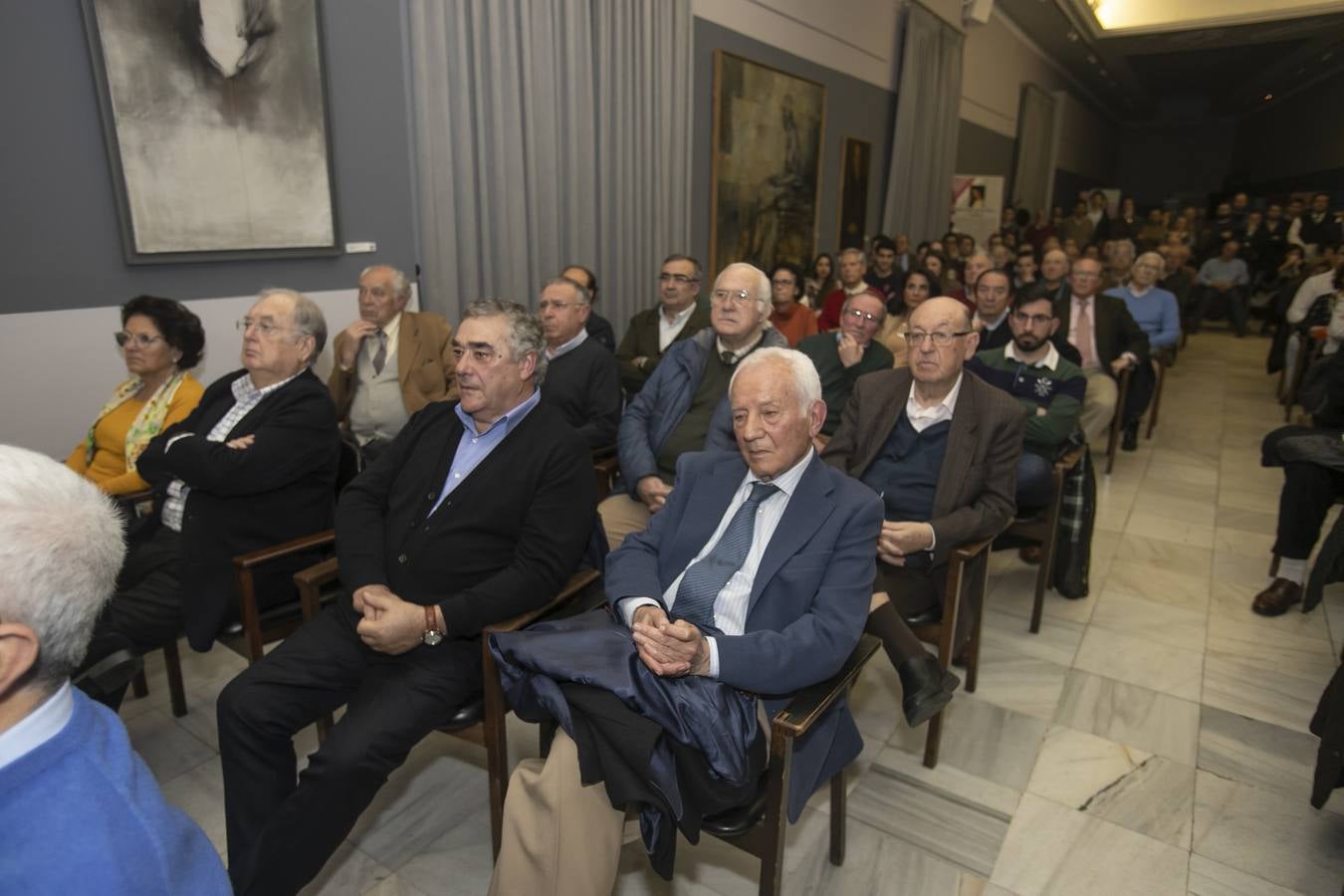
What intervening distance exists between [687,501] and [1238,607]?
2799 millimetres

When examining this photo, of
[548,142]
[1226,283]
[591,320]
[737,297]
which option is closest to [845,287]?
[591,320]

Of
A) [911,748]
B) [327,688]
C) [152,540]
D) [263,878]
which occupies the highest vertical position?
[152,540]

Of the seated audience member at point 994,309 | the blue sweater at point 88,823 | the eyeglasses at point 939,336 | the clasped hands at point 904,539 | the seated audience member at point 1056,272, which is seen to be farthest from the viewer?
the seated audience member at point 1056,272

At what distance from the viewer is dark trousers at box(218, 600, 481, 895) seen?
1599 millimetres

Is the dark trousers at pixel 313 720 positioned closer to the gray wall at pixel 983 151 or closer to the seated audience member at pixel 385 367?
the seated audience member at pixel 385 367

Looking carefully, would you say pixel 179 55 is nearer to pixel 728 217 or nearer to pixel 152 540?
pixel 152 540

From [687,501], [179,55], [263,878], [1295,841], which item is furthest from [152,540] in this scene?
[1295,841]

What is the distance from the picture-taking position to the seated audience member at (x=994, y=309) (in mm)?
4230

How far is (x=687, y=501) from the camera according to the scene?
74.1 inches

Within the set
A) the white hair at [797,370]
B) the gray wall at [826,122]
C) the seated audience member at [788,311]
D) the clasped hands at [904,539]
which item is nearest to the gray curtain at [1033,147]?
the gray wall at [826,122]

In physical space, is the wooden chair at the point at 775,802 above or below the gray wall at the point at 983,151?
below

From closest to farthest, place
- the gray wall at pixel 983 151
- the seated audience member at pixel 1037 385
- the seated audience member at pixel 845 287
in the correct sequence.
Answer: the seated audience member at pixel 1037 385 → the seated audience member at pixel 845 287 → the gray wall at pixel 983 151

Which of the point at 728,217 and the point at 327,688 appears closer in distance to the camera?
the point at 327,688

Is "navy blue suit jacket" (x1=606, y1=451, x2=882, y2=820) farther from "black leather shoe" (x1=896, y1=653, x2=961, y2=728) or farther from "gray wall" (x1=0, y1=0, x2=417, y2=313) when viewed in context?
"gray wall" (x1=0, y1=0, x2=417, y2=313)
